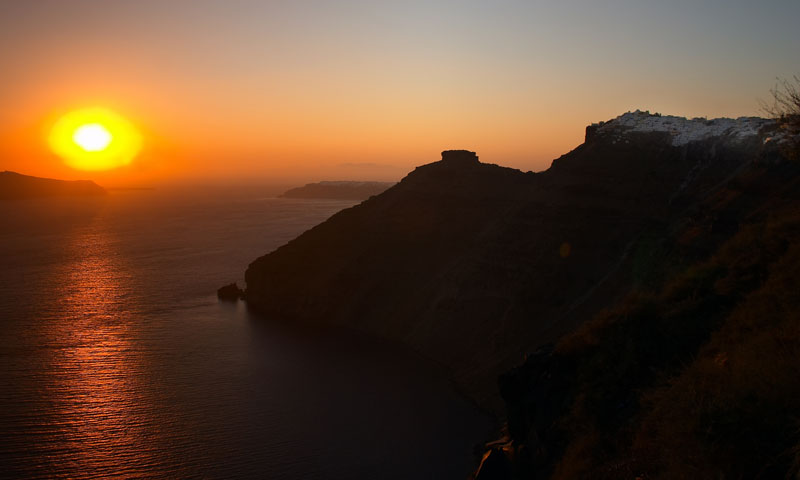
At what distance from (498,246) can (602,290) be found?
36.4 ft

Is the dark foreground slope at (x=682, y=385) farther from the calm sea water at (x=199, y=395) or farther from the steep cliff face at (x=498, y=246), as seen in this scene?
the steep cliff face at (x=498, y=246)

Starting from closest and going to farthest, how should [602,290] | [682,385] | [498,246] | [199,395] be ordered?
1. [682,385]
2. [199,395]
3. [602,290]
4. [498,246]

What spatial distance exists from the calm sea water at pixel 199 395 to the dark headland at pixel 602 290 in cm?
415

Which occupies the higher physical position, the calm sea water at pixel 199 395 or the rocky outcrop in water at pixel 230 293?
the rocky outcrop in water at pixel 230 293

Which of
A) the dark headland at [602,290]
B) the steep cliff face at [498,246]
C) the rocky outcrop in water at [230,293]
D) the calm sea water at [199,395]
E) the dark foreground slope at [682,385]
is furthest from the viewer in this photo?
the rocky outcrop in water at [230,293]

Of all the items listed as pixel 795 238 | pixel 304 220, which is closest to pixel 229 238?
pixel 304 220

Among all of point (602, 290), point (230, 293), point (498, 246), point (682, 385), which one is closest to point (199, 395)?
point (498, 246)

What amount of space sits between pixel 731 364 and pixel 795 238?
285 inches

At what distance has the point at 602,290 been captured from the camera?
36.9 metres

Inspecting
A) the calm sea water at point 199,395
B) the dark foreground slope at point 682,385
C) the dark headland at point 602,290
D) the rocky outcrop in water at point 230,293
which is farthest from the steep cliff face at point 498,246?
the dark foreground slope at point 682,385

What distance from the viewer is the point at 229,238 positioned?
339 ft

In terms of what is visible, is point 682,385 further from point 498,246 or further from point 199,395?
point 498,246

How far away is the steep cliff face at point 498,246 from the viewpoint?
38656 mm

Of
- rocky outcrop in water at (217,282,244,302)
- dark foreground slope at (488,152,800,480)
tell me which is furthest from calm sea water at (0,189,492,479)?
dark foreground slope at (488,152,800,480)
